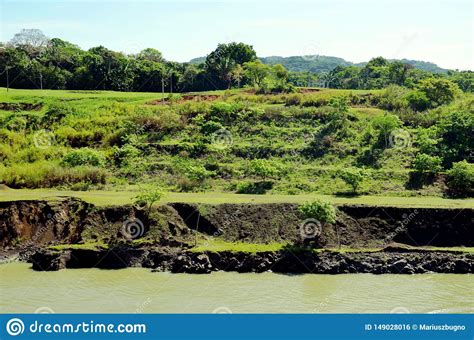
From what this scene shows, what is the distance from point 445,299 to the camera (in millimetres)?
25469

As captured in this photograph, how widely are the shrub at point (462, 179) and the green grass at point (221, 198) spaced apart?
179 centimetres

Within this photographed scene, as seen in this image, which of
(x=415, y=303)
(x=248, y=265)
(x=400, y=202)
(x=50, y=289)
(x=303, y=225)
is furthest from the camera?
(x=400, y=202)

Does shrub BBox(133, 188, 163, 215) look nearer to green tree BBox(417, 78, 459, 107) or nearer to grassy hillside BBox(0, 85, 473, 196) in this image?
grassy hillside BBox(0, 85, 473, 196)

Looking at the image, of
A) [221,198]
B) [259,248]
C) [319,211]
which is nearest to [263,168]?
[221,198]

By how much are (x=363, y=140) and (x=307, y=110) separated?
7.23 metres

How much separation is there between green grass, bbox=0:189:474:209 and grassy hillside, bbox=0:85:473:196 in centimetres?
167

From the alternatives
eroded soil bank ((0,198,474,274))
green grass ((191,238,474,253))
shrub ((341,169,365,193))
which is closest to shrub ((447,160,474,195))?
eroded soil bank ((0,198,474,274))

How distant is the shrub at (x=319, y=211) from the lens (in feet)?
104

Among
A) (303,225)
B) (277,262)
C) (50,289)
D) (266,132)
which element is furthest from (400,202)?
(50,289)

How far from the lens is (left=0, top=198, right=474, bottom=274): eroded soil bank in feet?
97.8

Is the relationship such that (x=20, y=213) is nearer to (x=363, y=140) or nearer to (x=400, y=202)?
(x=400, y=202)

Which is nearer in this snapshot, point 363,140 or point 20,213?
point 20,213

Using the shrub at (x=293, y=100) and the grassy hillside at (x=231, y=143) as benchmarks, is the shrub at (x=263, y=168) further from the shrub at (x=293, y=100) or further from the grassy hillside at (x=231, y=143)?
the shrub at (x=293, y=100)

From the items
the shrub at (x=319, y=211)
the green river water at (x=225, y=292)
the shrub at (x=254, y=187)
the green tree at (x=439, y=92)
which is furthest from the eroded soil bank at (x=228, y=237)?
the green tree at (x=439, y=92)
